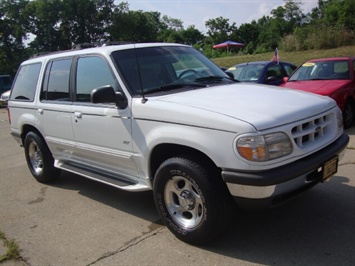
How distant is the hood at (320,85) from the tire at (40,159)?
213 inches

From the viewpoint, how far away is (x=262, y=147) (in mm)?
2893

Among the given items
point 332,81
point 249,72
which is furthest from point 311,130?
point 249,72

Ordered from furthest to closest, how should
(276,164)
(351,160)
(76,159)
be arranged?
(351,160) → (76,159) → (276,164)

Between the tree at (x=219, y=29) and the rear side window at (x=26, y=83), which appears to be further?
the tree at (x=219, y=29)

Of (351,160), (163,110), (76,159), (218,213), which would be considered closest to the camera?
(218,213)

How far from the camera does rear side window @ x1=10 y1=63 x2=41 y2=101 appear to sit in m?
5.50

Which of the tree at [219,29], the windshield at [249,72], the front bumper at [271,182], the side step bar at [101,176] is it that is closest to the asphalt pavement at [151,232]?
the side step bar at [101,176]

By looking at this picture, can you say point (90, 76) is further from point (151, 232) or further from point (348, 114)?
point (348, 114)

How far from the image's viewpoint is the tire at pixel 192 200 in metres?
3.18

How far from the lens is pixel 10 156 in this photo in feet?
25.9

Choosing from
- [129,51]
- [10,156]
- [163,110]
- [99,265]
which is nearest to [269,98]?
[163,110]

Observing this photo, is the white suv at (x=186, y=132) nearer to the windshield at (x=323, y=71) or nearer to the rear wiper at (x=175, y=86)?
the rear wiper at (x=175, y=86)

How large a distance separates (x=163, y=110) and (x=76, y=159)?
6.31 feet

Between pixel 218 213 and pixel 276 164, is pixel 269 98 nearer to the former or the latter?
pixel 276 164
